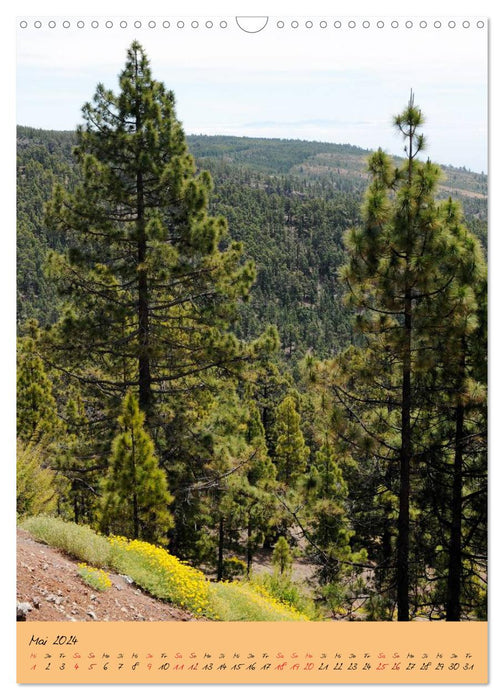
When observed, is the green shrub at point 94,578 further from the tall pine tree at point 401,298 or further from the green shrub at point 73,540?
the tall pine tree at point 401,298

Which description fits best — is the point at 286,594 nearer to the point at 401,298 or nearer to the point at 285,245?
the point at 401,298

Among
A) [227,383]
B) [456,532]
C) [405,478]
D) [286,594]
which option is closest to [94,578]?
[286,594]

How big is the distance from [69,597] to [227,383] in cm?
594

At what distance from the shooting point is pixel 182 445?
1060 centimetres

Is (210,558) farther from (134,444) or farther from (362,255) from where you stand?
(362,255)

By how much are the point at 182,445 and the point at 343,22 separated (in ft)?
24.2

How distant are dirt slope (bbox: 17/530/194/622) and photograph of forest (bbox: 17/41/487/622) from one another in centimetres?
5

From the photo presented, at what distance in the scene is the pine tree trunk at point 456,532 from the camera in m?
6.92

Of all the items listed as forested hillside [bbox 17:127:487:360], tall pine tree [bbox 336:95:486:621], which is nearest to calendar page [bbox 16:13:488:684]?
tall pine tree [bbox 336:95:486:621]

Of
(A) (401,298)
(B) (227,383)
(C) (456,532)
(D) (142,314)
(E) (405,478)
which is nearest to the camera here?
(A) (401,298)

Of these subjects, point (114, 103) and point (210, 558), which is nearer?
point (114, 103)

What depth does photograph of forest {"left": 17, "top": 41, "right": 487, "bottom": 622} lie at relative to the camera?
6.38 meters

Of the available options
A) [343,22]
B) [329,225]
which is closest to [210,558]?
[343,22]

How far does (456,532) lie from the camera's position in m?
7.14
